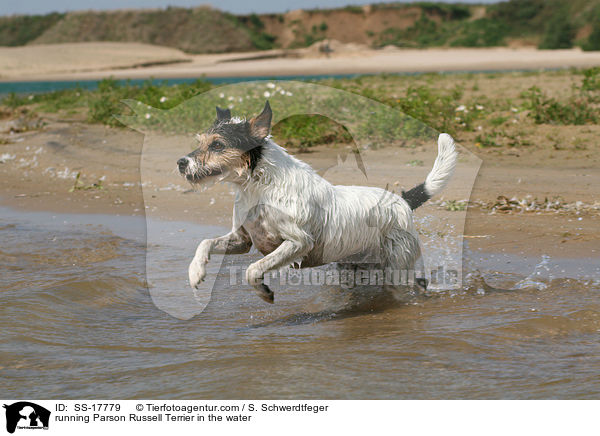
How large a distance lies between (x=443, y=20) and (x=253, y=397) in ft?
217

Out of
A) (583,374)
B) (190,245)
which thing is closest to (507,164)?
(190,245)

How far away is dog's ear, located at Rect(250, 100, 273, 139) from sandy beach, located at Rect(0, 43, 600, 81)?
35.9m

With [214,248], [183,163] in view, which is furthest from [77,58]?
[183,163]

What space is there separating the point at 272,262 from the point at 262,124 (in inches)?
37.6

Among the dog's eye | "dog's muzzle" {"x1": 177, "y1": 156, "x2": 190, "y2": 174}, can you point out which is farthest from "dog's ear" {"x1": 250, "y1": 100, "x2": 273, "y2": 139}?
"dog's muzzle" {"x1": 177, "y1": 156, "x2": 190, "y2": 174}

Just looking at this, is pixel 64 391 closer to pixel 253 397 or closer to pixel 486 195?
pixel 253 397

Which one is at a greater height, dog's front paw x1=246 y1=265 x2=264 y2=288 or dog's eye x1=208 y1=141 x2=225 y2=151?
dog's eye x1=208 y1=141 x2=225 y2=151

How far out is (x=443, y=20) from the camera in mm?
66312

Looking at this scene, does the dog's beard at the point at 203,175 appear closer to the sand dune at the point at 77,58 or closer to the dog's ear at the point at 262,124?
the dog's ear at the point at 262,124

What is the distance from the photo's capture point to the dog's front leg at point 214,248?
5.18 metres

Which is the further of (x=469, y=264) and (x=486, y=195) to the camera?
(x=486, y=195)

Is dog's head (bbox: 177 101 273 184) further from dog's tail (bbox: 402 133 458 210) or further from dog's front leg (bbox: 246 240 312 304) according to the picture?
dog's tail (bbox: 402 133 458 210)
